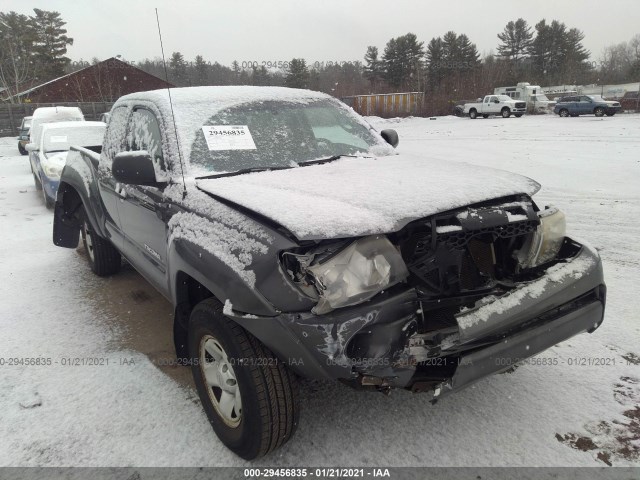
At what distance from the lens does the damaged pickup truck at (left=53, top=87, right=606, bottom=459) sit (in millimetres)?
1846

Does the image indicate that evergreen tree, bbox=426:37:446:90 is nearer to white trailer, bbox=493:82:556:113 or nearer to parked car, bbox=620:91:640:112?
white trailer, bbox=493:82:556:113

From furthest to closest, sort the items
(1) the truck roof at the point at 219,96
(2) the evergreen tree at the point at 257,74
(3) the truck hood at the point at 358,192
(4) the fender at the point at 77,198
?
(2) the evergreen tree at the point at 257,74, (4) the fender at the point at 77,198, (1) the truck roof at the point at 219,96, (3) the truck hood at the point at 358,192

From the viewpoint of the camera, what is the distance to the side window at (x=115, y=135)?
372 cm

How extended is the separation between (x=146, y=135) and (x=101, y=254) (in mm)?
1980

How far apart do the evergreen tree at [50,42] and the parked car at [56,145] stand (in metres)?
51.0

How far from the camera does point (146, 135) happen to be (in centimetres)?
327

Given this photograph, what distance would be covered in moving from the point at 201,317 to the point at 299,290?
0.69 m

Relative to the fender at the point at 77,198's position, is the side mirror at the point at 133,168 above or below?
above

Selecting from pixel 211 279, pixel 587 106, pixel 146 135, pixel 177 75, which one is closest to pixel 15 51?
pixel 177 75

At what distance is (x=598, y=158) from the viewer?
1159 centimetres

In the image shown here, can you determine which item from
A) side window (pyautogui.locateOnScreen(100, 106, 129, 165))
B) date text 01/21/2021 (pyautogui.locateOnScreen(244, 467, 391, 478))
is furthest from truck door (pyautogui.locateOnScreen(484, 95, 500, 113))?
date text 01/21/2021 (pyautogui.locateOnScreen(244, 467, 391, 478))

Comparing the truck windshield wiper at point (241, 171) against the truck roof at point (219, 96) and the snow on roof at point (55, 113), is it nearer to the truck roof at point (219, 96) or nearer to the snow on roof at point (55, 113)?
the truck roof at point (219, 96)

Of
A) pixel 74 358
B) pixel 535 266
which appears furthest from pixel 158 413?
pixel 535 266

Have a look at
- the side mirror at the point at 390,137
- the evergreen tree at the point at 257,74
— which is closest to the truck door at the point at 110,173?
the side mirror at the point at 390,137
